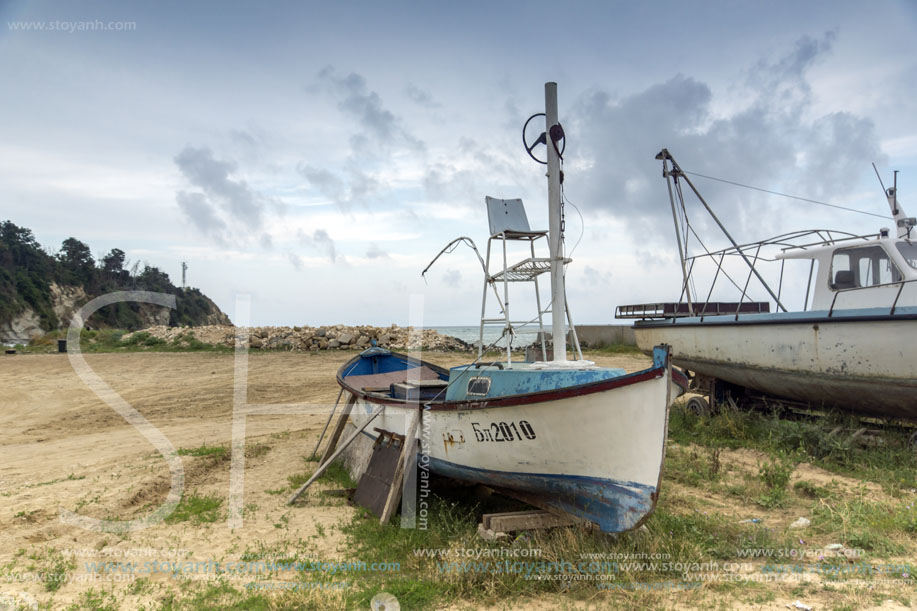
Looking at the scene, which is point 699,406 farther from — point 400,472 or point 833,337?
point 400,472

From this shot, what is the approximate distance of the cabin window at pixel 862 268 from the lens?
873 centimetres

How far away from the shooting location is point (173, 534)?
20.4 ft

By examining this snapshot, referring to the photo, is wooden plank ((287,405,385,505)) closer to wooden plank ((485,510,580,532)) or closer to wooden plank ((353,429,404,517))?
wooden plank ((353,429,404,517))

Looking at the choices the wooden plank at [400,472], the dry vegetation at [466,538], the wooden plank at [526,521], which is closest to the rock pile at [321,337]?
the dry vegetation at [466,538]

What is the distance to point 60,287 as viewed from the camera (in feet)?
163

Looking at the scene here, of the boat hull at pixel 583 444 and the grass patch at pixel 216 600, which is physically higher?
the boat hull at pixel 583 444

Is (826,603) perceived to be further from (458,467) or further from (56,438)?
(56,438)

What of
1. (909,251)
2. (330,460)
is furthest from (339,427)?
(909,251)

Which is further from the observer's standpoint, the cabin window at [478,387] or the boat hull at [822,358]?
the boat hull at [822,358]

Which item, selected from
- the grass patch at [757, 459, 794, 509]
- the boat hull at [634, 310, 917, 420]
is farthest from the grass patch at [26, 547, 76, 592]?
the boat hull at [634, 310, 917, 420]

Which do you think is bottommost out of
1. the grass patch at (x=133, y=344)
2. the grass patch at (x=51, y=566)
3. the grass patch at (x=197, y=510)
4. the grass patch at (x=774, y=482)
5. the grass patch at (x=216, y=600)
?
the grass patch at (x=197, y=510)

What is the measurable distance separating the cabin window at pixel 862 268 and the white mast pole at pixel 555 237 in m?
5.68

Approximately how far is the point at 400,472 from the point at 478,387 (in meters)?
1.45

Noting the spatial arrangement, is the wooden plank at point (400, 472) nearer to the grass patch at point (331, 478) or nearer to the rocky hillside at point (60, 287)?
the grass patch at point (331, 478)
